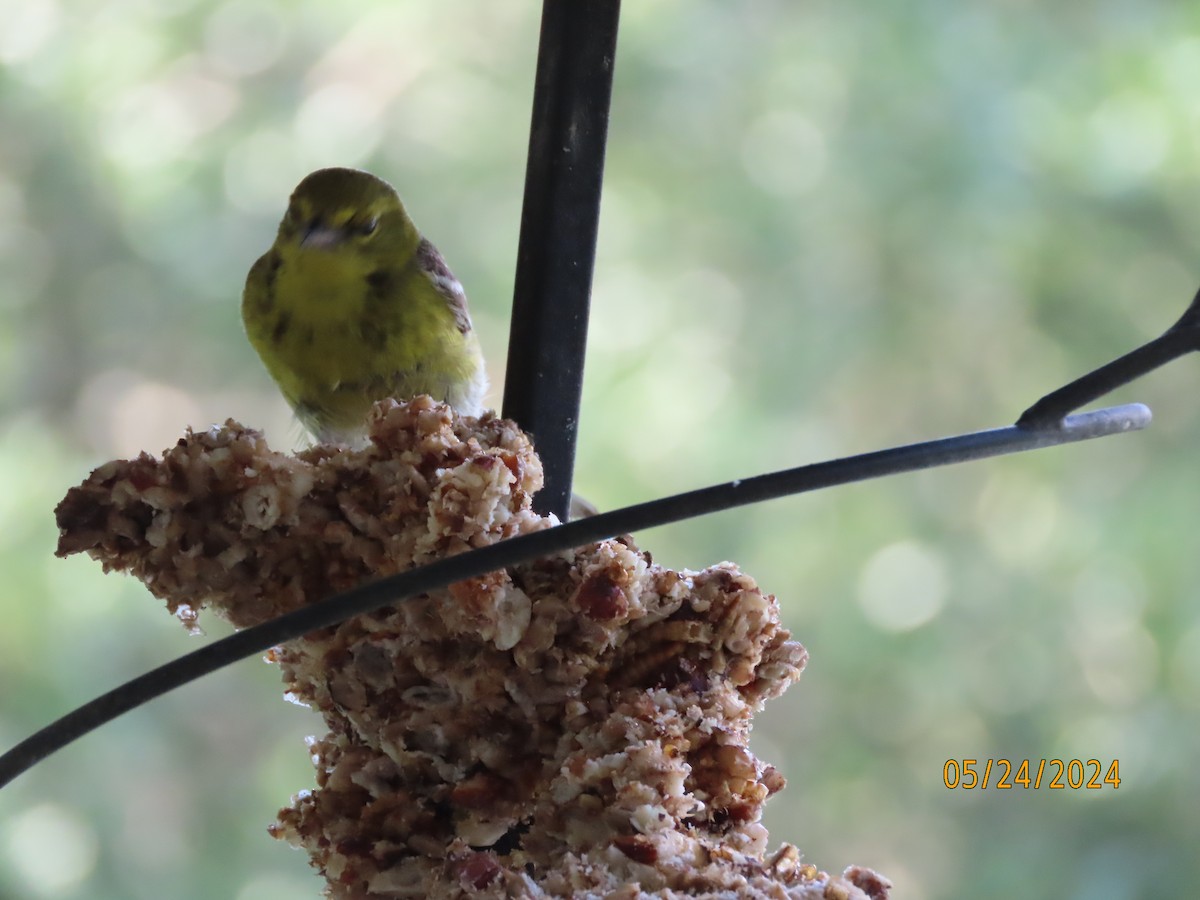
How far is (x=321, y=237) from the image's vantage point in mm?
1395

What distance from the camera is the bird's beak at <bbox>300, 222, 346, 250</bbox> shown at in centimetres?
139

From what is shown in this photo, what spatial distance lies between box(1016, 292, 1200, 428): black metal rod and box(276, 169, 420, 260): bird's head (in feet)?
2.74

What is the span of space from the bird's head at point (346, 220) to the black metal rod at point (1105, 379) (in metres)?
0.84

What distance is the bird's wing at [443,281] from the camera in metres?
1.43

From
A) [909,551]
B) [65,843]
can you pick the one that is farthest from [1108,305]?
[65,843]

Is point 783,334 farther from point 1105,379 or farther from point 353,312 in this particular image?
point 1105,379

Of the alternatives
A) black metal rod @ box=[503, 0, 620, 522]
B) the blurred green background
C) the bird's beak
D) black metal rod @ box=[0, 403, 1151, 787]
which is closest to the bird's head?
the bird's beak

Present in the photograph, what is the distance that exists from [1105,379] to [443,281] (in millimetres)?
Answer: 839

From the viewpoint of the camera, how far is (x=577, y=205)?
91 centimetres

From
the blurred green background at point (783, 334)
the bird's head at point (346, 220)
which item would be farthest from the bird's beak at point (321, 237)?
the blurred green background at point (783, 334)

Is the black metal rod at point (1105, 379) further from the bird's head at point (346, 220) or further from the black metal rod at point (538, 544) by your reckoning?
the bird's head at point (346, 220)

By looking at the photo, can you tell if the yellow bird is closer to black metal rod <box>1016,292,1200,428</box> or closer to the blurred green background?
black metal rod <box>1016,292,1200,428</box>

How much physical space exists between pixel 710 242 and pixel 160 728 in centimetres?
156
